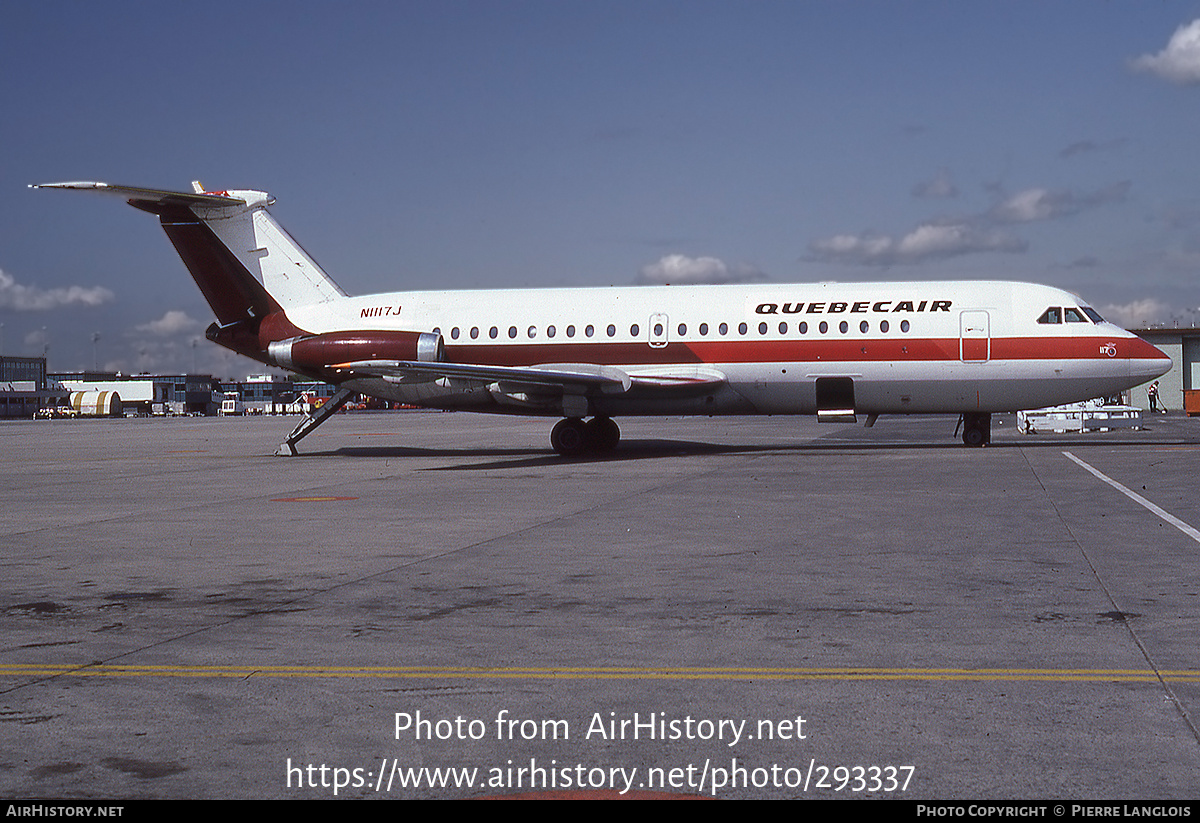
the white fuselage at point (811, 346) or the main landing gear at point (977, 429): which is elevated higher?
the white fuselage at point (811, 346)

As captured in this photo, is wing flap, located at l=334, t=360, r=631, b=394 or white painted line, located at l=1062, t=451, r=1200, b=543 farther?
wing flap, located at l=334, t=360, r=631, b=394

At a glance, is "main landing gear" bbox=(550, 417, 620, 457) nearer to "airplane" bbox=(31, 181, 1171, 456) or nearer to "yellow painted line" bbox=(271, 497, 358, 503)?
"airplane" bbox=(31, 181, 1171, 456)

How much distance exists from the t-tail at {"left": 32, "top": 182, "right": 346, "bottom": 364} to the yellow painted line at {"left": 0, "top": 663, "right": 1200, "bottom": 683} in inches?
963

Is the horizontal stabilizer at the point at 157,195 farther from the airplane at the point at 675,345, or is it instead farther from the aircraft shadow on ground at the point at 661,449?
the aircraft shadow on ground at the point at 661,449

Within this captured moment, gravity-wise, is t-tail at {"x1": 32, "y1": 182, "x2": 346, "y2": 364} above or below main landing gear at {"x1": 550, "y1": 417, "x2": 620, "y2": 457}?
above

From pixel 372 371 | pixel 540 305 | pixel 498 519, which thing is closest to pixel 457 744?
pixel 498 519

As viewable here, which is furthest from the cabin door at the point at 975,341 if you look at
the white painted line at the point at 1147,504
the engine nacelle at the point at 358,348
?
the engine nacelle at the point at 358,348

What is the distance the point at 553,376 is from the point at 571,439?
295cm

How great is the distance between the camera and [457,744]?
5.22m

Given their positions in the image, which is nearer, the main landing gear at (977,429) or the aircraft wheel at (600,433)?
the main landing gear at (977,429)

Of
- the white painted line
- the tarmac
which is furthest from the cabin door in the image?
the tarmac

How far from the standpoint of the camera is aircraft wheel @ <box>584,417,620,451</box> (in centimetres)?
2894

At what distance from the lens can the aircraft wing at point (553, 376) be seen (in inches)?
1011

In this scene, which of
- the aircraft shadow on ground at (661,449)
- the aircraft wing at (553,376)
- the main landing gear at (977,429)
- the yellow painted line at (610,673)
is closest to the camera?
the yellow painted line at (610,673)
